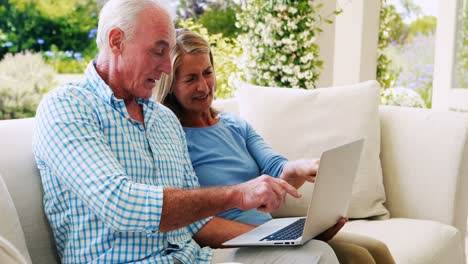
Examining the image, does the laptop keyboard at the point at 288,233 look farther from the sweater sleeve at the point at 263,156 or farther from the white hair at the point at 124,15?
the white hair at the point at 124,15

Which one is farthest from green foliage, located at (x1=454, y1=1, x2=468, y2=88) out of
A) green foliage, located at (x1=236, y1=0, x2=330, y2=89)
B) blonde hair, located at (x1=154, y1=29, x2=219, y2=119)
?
blonde hair, located at (x1=154, y1=29, x2=219, y2=119)

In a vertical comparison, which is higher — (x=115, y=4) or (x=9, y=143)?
(x=115, y=4)

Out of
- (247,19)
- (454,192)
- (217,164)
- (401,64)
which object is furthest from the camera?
(401,64)

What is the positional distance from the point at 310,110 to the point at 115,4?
1063mm

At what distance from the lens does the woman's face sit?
198 centimetres

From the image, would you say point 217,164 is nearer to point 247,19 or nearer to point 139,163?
point 139,163

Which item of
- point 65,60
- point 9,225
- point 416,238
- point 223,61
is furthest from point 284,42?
point 9,225

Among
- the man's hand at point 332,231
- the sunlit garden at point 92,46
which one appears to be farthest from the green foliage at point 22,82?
the man's hand at point 332,231

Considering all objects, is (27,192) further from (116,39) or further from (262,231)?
(262,231)

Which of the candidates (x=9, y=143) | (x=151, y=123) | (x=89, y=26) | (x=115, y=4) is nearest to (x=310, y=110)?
(x=151, y=123)

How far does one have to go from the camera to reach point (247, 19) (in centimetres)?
365

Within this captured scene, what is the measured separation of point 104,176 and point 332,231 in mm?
741

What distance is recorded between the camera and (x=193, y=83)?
1989 millimetres

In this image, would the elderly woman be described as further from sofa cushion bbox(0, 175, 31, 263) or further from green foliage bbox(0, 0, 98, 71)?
green foliage bbox(0, 0, 98, 71)
